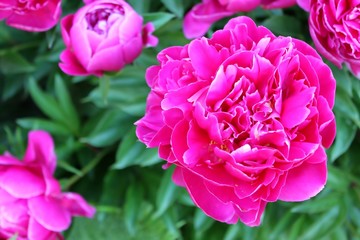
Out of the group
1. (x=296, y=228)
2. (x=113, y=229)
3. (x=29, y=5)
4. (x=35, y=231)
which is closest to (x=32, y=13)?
(x=29, y=5)

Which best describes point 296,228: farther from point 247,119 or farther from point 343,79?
point 247,119

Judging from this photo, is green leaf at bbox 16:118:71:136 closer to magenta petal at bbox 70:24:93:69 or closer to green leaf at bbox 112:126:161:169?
green leaf at bbox 112:126:161:169

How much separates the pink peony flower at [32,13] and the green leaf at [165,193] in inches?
9.7

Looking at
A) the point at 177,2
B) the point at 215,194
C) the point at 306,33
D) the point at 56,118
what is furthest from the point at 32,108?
the point at 215,194

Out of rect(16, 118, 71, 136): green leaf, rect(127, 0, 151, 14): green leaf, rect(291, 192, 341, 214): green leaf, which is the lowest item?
rect(291, 192, 341, 214): green leaf

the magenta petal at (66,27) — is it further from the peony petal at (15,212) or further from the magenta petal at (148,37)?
the peony petal at (15,212)

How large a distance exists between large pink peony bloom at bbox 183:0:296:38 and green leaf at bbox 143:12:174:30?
0.02m

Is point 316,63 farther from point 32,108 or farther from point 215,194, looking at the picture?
point 32,108

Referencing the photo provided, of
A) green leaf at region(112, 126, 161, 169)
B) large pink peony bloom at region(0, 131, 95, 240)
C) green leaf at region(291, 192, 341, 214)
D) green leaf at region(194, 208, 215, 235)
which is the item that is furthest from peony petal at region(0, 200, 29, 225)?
green leaf at region(291, 192, 341, 214)

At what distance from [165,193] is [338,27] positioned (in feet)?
1.05

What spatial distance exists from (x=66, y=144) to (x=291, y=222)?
340mm

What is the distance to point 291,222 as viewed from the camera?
2.75 feet

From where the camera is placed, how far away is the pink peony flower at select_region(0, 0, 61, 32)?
649mm

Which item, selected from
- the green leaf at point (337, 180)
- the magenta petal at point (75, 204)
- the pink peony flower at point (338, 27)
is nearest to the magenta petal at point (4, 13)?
the magenta petal at point (75, 204)
